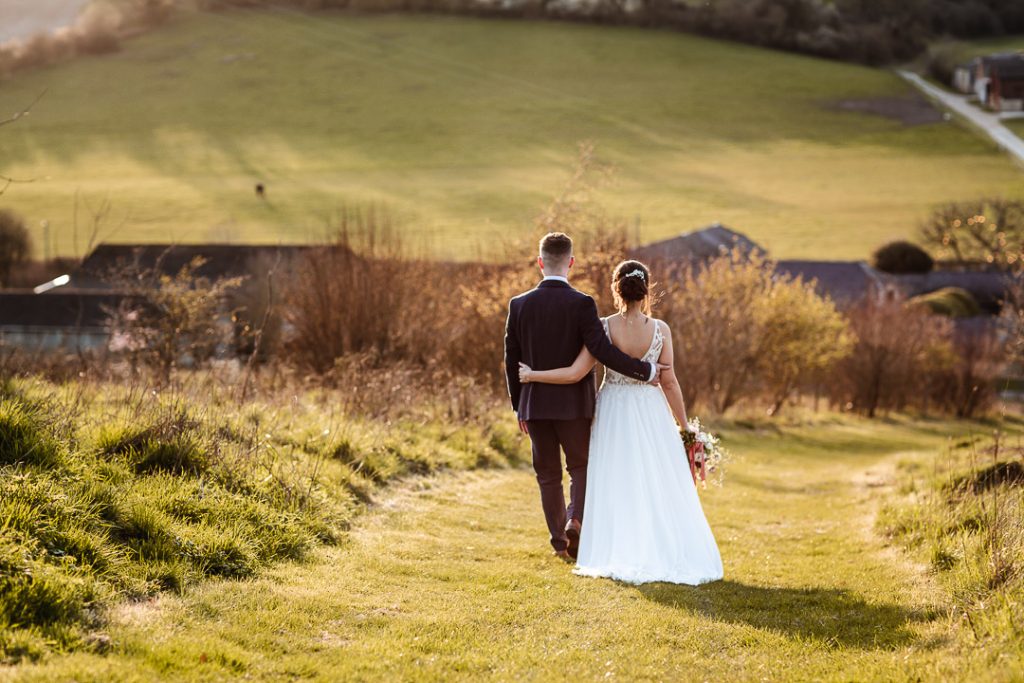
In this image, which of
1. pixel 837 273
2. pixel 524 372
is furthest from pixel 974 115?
pixel 524 372

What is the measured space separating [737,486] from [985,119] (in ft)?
269

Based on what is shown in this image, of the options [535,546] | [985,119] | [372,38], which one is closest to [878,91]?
[985,119]

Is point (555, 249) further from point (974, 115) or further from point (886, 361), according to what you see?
point (974, 115)

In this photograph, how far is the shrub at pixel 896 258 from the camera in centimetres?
6475

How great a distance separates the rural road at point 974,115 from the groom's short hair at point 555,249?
78.3 meters

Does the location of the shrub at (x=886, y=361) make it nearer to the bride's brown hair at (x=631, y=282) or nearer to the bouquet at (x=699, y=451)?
the bouquet at (x=699, y=451)

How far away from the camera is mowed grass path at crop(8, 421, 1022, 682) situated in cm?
633

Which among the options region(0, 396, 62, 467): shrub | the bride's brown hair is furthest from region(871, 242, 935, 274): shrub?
region(0, 396, 62, 467): shrub

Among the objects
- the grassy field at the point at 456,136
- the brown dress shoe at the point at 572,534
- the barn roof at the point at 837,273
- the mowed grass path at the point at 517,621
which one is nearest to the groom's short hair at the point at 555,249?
the brown dress shoe at the point at 572,534

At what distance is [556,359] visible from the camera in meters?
9.15

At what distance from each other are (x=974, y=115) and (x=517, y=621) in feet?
305

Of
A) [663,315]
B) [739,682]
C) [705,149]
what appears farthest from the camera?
[705,149]

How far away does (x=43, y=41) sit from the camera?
306 ft

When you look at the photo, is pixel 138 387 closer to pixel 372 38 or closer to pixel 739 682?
pixel 739 682
